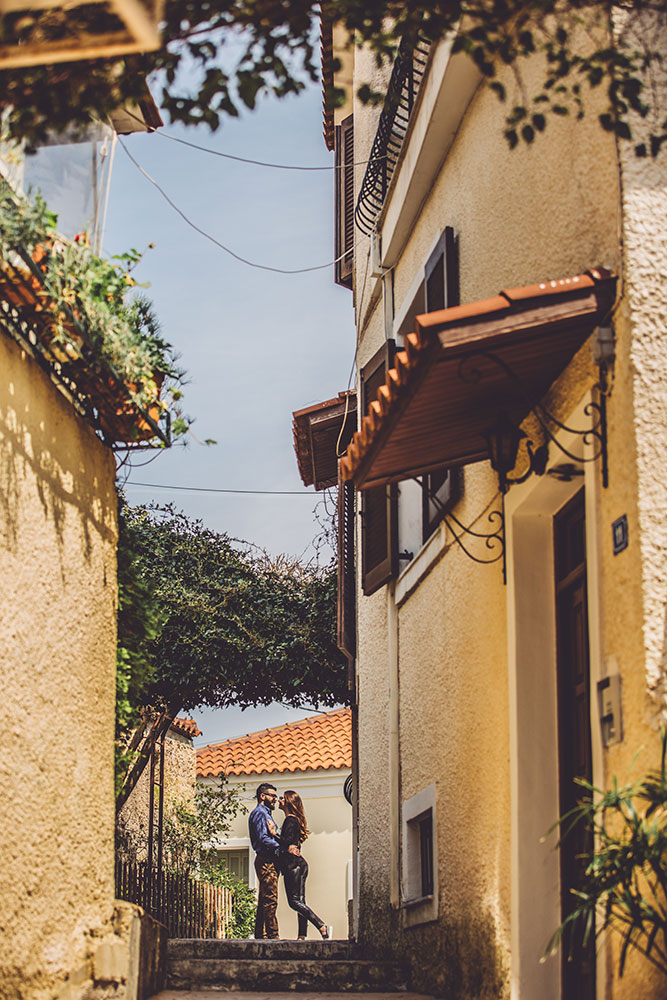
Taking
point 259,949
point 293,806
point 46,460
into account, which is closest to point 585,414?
point 46,460

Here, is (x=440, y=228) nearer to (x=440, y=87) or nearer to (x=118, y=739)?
(x=440, y=87)

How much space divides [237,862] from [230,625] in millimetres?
12438

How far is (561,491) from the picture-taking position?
6.21 metres

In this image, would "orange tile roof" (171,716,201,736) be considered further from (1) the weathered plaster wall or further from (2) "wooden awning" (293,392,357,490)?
(2) "wooden awning" (293,392,357,490)

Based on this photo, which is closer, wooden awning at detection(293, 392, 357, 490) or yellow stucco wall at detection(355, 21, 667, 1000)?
yellow stucco wall at detection(355, 21, 667, 1000)

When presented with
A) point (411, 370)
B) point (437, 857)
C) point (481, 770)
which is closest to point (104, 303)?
point (411, 370)

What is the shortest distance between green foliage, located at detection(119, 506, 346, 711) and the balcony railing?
4712 millimetres

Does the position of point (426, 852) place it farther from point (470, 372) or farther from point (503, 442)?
point (470, 372)

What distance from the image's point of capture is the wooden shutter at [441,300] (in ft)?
26.0

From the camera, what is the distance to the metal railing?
42.0 ft

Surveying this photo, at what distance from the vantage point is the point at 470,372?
5465 mm

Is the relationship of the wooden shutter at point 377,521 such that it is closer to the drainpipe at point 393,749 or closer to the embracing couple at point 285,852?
the drainpipe at point 393,749

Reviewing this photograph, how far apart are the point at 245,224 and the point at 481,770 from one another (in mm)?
4633

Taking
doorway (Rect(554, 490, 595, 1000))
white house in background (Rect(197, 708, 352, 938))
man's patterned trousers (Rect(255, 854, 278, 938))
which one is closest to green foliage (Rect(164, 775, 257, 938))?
man's patterned trousers (Rect(255, 854, 278, 938))
